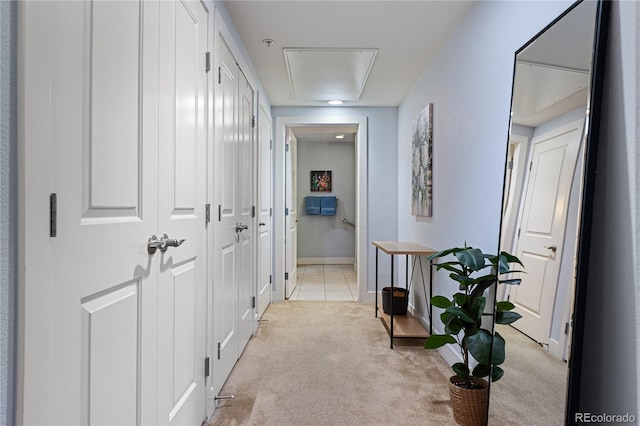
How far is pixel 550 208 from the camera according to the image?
1227 mm

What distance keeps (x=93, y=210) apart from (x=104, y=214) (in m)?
0.05

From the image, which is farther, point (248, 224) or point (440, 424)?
point (248, 224)

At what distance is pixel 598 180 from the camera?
3.41 feet

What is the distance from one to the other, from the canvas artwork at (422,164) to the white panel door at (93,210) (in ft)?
6.88

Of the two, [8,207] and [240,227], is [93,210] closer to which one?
[8,207]

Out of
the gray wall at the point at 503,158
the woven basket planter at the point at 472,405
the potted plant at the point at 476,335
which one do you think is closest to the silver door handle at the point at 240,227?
the potted plant at the point at 476,335

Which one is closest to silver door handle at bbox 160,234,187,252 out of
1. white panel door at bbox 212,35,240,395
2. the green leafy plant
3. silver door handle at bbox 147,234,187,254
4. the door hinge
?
silver door handle at bbox 147,234,187,254

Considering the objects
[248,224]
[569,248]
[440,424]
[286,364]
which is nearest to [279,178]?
[248,224]

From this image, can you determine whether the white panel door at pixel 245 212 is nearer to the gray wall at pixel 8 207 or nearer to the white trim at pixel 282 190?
the white trim at pixel 282 190

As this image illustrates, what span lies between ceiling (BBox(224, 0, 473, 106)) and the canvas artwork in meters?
0.44

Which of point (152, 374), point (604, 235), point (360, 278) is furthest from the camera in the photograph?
point (360, 278)

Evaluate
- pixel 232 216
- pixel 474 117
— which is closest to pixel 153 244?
pixel 232 216

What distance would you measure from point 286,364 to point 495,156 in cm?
177

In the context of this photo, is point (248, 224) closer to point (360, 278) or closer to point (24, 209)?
point (360, 278)
